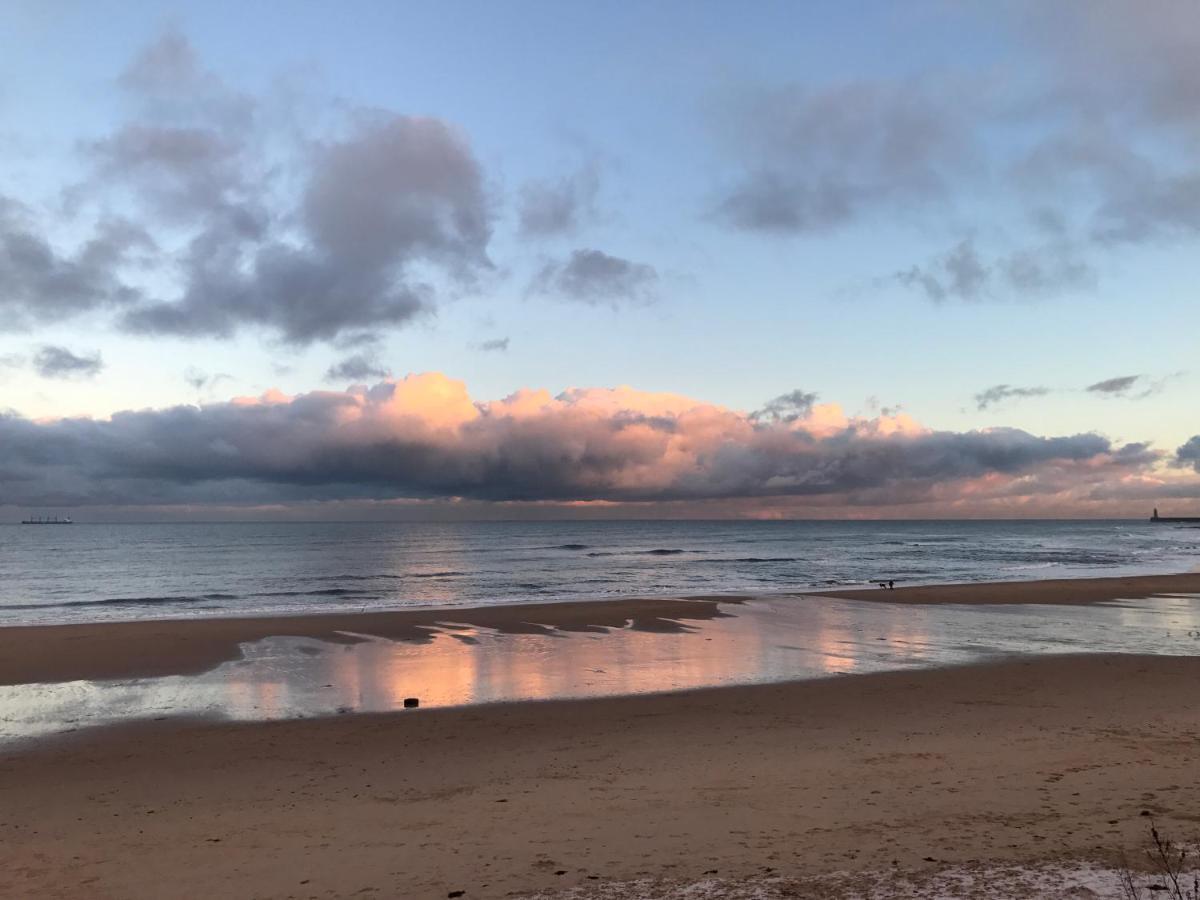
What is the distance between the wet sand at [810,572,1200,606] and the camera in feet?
117

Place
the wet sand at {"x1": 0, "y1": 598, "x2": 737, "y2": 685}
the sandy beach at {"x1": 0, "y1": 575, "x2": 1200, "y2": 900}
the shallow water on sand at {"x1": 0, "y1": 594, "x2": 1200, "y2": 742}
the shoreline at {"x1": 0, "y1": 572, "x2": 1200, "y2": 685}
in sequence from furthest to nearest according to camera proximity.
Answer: the shoreline at {"x1": 0, "y1": 572, "x2": 1200, "y2": 685} < the wet sand at {"x1": 0, "y1": 598, "x2": 737, "y2": 685} < the shallow water on sand at {"x1": 0, "y1": 594, "x2": 1200, "y2": 742} < the sandy beach at {"x1": 0, "y1": 575, "x2": 1200, "y2": 900}

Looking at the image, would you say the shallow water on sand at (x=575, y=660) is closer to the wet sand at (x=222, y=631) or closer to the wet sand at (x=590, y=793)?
the wet sand at (x=222, y=631)

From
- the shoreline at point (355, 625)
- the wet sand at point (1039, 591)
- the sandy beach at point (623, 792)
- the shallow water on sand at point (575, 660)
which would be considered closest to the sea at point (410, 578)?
the shoreline at point (355, 625)

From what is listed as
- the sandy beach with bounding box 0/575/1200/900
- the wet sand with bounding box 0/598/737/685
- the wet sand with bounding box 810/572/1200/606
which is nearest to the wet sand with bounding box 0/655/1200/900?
the sandy beach with bounding box 0/575/1200/900

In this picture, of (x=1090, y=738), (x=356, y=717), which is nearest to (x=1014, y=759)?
(x=1090, y=738)

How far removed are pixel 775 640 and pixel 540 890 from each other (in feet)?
61.8

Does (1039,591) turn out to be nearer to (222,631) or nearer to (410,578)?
(222,631)

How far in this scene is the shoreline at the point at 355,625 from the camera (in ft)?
70.0

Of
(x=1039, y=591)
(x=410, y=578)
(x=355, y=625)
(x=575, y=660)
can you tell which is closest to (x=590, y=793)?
(x=575, y=660)

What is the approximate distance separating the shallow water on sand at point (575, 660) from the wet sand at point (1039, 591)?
4.39 metres

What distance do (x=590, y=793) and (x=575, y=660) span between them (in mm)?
11429

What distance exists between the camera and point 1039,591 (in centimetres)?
3928

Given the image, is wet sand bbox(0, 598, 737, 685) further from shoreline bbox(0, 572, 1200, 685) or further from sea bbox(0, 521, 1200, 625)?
sea bbox(0, 521, 1200, 625)

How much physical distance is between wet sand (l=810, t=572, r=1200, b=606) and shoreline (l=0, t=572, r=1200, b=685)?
49mm
